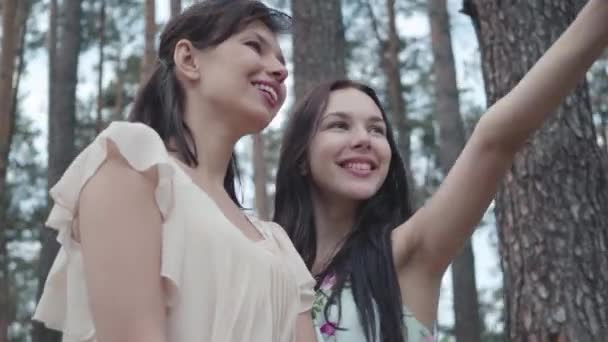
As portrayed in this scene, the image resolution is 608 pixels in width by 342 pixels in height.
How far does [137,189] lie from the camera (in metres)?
1.12

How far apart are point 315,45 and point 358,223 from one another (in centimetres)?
293

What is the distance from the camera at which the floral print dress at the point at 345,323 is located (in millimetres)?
1767

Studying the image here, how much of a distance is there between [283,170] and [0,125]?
351cm

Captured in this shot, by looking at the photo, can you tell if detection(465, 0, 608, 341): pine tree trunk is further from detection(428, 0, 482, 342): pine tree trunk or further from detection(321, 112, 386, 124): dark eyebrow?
detection(428, 0, 482, 342): pine tree trunk

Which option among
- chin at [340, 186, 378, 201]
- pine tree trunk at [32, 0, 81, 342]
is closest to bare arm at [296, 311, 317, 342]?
chin at [340, 186, 378, 201]

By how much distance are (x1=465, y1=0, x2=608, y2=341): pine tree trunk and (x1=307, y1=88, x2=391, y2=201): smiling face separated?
3.66 ft

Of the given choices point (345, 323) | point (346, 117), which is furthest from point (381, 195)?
point (345, 323)

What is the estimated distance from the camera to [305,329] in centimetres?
148

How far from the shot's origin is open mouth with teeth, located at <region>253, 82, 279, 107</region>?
4.58 feet

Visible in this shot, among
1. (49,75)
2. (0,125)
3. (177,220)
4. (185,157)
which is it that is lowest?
(177,220)

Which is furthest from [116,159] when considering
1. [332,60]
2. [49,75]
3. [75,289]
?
[49,75]

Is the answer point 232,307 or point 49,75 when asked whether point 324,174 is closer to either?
point 232,307

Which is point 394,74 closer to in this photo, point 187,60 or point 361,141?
point 361,141

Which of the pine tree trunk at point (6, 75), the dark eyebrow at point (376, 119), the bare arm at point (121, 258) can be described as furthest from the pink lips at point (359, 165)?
the pine tree trunk at point (6, 75)
